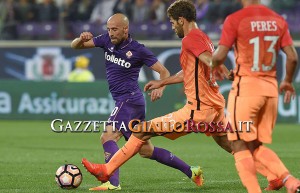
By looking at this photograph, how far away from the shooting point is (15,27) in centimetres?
2341

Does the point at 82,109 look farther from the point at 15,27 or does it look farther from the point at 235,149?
the point at 235,149

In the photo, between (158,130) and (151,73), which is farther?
(151,73)

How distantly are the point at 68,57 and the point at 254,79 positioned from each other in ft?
52.5

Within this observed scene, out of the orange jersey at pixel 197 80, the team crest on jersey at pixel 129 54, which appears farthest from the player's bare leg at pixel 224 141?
the team crest on jersey at pixel 129 54

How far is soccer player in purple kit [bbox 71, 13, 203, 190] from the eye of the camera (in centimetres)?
962

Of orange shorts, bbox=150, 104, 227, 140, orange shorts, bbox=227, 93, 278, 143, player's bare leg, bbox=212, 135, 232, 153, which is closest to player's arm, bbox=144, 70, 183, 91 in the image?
orange shorts, bbox=150, 104, 227, 140

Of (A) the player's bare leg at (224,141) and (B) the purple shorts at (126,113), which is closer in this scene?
(A) the player's bare leg at (224,141)

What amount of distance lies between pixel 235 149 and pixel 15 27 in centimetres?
1657

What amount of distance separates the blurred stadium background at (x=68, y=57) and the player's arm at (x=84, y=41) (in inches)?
291

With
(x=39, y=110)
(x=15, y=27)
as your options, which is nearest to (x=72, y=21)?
(x=15, y=27)

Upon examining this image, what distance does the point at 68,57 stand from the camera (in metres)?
23.3

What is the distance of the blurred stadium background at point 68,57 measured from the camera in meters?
21.0

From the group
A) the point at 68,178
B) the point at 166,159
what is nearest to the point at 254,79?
the point at 166,159

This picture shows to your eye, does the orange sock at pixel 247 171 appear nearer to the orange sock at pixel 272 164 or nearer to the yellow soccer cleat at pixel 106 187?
the orange sock at pixel 272 164
